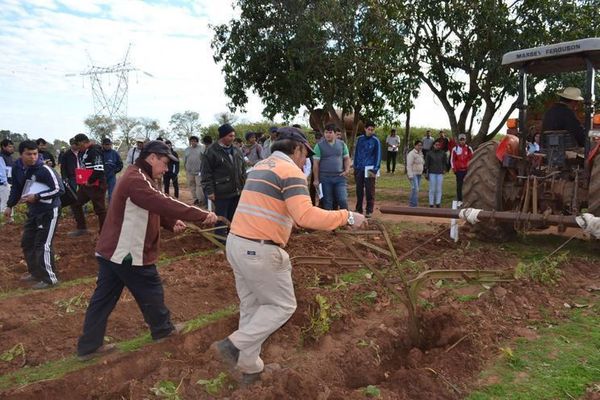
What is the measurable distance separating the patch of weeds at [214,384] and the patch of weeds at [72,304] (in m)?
2.25

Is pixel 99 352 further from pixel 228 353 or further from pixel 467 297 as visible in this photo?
pixel 467 297

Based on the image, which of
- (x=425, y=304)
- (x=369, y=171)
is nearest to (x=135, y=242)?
(x=425, y=304)

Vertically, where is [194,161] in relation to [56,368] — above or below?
above

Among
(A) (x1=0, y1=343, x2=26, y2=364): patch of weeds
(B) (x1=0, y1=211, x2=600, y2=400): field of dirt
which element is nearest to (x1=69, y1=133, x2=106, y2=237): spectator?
(B) (x1=0, y1=211, x2=600, y2=400): field of dirt

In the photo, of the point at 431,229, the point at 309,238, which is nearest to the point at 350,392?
the point at 309,238

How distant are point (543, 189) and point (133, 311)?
5023 mm

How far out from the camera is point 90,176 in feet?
27.9

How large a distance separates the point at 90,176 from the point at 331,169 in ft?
12.8

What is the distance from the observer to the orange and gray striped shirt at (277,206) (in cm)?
316

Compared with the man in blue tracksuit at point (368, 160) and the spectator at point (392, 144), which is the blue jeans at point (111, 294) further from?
the spectator at point (392, 144)

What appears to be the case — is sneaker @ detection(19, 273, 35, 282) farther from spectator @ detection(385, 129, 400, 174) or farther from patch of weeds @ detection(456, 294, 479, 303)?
spectator @ detection(385, 129, 400, 174)

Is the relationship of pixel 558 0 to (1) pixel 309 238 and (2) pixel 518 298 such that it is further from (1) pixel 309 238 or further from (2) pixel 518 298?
(2) pixel 518 298

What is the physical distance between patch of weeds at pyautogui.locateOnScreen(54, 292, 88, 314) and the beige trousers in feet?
7.97

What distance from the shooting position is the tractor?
6.12 metres
